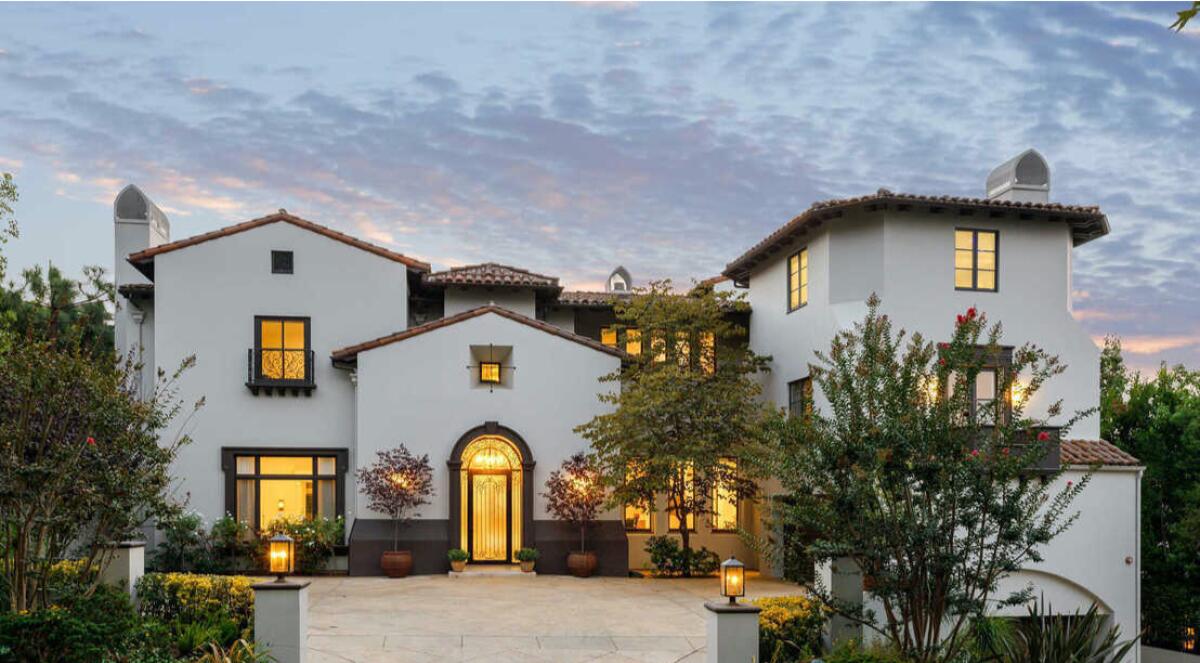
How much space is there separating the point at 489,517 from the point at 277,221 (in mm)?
7982

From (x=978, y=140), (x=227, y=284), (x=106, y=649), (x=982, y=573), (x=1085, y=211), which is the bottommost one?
(x=106, y=649)

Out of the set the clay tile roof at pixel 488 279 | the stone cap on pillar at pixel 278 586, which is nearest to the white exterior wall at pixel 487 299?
the clay tile roof at pixel 488 279

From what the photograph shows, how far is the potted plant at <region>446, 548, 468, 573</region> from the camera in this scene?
20.0m

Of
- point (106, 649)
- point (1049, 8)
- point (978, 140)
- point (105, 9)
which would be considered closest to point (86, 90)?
point (105, 9)

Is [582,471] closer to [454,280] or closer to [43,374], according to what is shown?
[454,280]

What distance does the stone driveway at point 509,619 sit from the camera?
12391 mm

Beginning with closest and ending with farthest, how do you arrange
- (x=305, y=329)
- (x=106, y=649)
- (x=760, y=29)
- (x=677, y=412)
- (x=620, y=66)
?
(x=106, y=649), (x=760, y=29), (x=620, y=66), (x=677, y=412), (x=305, y=329)

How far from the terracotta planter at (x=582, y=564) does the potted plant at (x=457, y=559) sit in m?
2.15

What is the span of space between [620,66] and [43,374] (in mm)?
11698

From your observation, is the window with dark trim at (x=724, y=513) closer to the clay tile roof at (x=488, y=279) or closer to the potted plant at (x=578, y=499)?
the potted plant at (x=578, y=499)

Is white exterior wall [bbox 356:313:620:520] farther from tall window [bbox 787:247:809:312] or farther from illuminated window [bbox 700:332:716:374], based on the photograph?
tall window [bbox 787:247:809:312]

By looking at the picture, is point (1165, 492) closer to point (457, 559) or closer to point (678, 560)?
point (678, 560)

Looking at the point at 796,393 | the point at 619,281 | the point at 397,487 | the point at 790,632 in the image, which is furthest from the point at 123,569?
the point at 619,281

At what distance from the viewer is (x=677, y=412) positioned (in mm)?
20312
